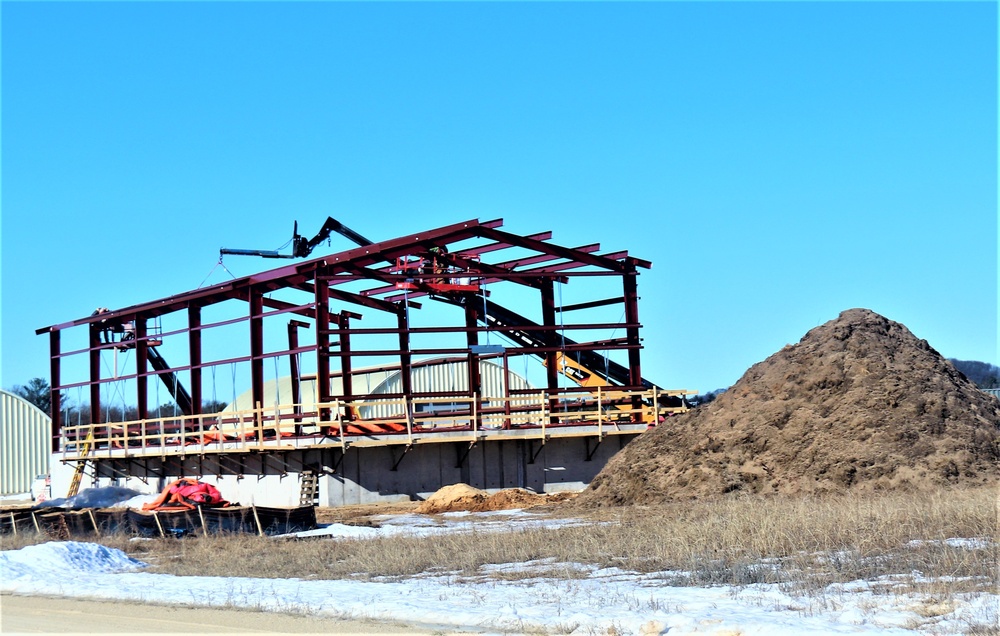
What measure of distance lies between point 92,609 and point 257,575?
2688 mm

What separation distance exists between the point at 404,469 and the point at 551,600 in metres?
20.3

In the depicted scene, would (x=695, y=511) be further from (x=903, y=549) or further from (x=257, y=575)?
(x=257, y=575)

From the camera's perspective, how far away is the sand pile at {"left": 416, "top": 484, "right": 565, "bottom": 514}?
29172 mm

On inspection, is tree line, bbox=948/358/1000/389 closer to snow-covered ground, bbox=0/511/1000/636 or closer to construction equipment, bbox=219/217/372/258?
construction equipment, bbox=219/217/372/258

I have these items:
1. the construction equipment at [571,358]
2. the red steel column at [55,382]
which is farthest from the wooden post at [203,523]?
the red steel column at [55,382]

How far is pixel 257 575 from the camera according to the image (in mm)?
15734

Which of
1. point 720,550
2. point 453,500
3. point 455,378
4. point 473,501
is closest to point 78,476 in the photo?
point 455,378

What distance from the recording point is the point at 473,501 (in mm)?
29438

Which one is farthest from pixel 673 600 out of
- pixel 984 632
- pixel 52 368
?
pixel 52 368

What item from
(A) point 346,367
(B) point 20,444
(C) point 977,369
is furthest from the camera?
(C) point 977,369

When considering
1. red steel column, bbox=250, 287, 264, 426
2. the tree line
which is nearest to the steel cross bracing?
red steel column, bbox=250, 287, 264, 426

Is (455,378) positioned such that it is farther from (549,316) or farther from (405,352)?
(405,352)

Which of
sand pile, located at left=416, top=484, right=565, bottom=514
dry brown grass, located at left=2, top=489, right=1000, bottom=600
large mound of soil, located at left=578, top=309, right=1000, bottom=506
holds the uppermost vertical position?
Answer: large mound of soil, located at left=578, top=309, right=1000, bottom=506

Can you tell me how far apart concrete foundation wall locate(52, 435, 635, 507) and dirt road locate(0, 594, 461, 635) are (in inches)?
691
